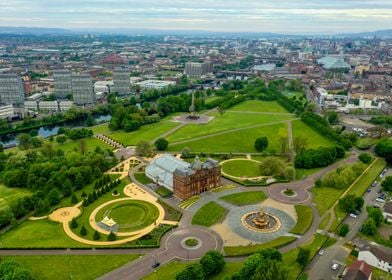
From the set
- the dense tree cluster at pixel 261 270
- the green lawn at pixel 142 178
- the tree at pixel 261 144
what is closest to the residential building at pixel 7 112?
the green lawn at pixel 142 178

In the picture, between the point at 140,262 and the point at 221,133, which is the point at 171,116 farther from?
the point at 140,262

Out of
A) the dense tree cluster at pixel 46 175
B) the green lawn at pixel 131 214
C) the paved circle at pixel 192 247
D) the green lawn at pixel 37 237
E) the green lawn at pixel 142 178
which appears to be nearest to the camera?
the paved circle at pixel 192 247

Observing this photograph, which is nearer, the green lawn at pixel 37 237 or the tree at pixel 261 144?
the green lawn at pixel 37 237

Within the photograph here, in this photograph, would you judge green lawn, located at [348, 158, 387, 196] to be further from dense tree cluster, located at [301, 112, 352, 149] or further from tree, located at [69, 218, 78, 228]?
tree, located at [69, 218, 78, 228]

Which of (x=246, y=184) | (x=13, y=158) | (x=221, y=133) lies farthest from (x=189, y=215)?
(x=221, y=133)

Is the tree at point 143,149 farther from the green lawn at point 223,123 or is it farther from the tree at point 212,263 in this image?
the tree at point 212,263

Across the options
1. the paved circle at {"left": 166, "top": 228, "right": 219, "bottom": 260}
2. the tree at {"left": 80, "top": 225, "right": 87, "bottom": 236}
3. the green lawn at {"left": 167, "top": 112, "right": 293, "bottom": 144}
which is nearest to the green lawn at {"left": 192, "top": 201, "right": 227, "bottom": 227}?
the paved circle at {"left": 166, "top": 228, "right": 219, "bottom": 260}

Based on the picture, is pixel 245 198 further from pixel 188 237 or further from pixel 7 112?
pixel 7 112
